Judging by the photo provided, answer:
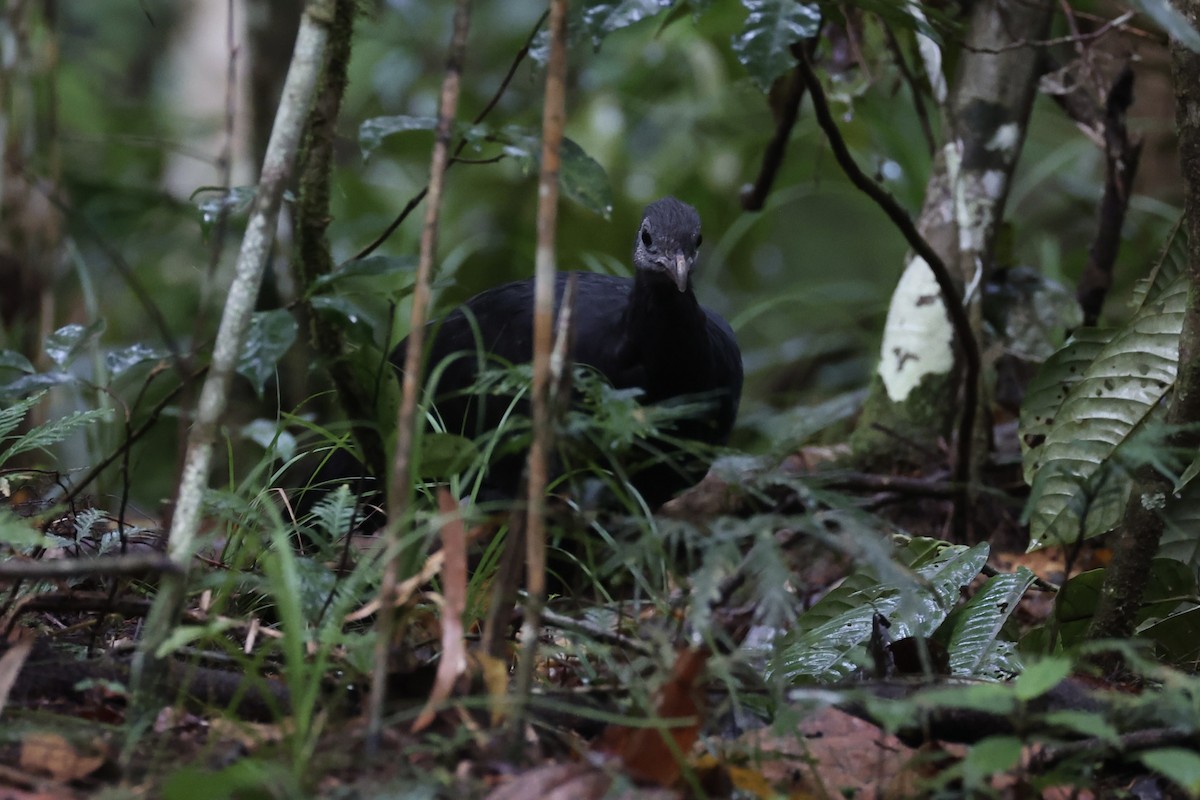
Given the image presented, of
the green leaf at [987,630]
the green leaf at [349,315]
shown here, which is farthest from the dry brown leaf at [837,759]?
the green leaf at [349,315]

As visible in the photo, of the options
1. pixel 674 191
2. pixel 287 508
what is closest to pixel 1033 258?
pixel 674 191

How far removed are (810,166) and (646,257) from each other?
3.04 m

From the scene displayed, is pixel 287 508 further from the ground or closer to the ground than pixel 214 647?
further from the ground

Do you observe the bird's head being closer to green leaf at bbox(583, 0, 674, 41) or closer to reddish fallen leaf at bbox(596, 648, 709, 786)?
green leaf at bbox(583, 0, 674, 41)

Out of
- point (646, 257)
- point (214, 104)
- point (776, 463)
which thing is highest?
point (214, 104)

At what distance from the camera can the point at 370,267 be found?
6.55ft

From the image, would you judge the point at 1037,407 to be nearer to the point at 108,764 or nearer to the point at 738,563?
the point at 738,563

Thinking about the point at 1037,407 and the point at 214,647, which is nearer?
the point at 214,647

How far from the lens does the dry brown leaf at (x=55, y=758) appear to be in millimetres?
1542

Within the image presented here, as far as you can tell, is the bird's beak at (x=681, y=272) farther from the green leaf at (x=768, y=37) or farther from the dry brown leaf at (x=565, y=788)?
the dry brown leaf at (x=565, y=788)

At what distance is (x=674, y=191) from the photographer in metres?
6.15

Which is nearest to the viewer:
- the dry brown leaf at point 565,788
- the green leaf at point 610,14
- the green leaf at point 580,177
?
the dry brown leaf at point 565,788

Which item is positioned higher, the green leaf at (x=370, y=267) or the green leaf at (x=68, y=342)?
the green leaf at (x=68, y=342)

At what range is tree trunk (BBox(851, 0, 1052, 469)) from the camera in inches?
149
